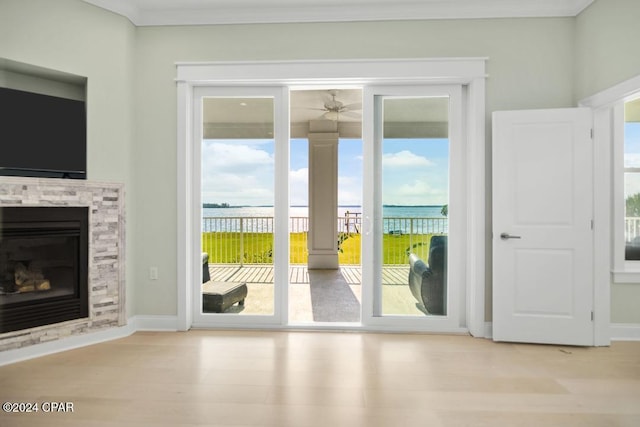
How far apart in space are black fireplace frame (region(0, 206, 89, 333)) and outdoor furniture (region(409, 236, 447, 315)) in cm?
301

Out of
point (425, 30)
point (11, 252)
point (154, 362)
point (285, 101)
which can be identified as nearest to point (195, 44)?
point (285, 101)

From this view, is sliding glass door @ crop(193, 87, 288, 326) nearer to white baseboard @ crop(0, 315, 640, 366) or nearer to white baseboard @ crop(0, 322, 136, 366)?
white baseboard @ crop(0, 315, 640, 366)

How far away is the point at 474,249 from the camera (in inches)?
120

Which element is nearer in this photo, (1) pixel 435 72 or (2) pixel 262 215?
(1) pixel 435 72

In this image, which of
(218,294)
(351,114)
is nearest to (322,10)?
(218,294)

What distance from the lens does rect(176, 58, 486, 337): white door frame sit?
119 inches

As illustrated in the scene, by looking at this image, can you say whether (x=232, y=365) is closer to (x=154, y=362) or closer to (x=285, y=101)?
(x=154, y=362)

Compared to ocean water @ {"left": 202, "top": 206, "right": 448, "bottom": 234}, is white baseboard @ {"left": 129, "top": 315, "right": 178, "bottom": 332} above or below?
below

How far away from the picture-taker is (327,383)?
86.4 inches

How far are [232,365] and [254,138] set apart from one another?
2.06 metres

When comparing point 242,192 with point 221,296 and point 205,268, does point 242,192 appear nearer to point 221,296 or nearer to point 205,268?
point 205,268

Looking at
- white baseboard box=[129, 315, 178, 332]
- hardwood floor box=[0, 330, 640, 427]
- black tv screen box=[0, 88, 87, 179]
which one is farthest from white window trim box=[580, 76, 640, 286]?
black tv screen box=[0, 88, 87, 179]

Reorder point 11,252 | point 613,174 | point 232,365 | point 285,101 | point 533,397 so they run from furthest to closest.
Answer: point 285,101 → point 613,174 → point 11,252 → point 232,365 → point 533,397

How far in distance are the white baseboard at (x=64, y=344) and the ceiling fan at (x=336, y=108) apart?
397cm
